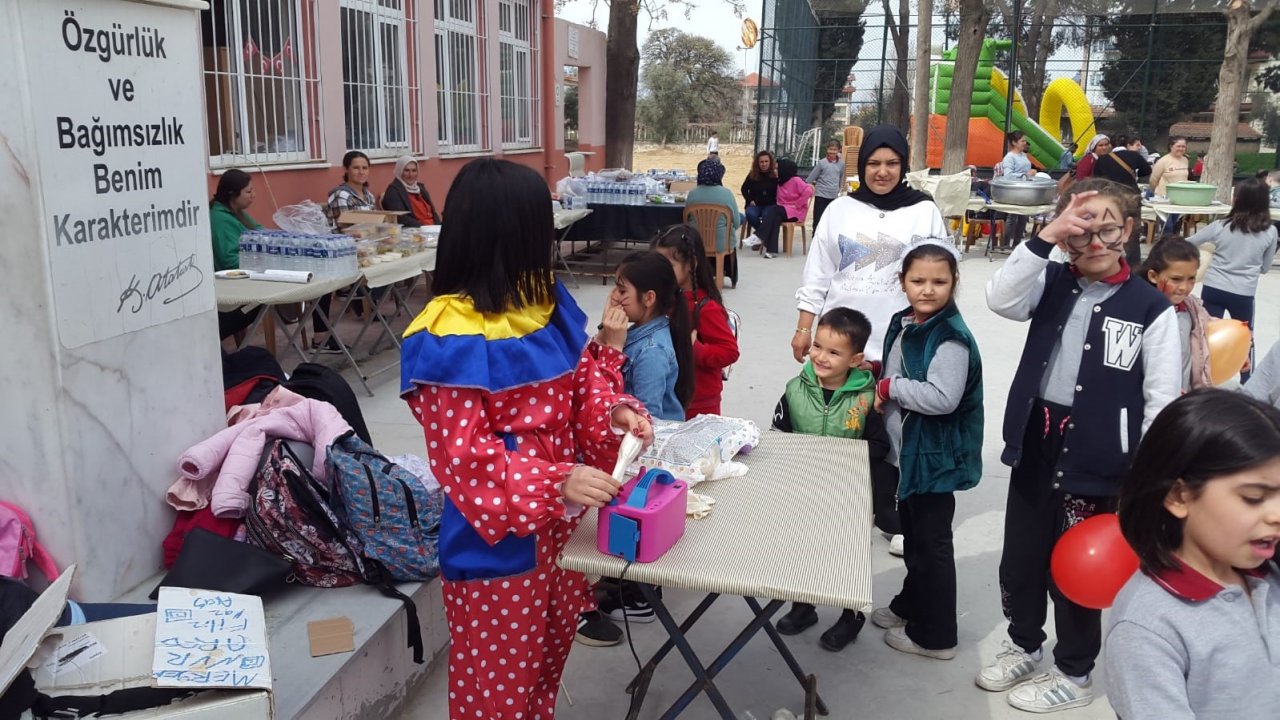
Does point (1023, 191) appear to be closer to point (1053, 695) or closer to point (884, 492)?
point (884, 492)

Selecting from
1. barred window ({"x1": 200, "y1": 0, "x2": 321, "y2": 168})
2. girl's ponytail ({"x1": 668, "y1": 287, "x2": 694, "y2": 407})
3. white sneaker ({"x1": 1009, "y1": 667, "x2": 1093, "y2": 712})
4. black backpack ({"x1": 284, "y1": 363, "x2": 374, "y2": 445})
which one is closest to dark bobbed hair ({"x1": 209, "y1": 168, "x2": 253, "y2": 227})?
barred window ({"x1": 200, "y1": 0, "x2": 321, "y2": 168})

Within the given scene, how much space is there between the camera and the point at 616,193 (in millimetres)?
10719

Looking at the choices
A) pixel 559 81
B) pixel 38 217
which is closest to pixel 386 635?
pixel 38 217

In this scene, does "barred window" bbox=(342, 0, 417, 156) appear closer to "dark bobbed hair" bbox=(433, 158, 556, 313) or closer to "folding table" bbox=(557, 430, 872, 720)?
"folding table" bbox=(557, 430, 872, 720)

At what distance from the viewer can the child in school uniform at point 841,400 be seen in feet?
10.7

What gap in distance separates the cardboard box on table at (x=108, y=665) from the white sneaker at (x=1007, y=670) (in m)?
2.19

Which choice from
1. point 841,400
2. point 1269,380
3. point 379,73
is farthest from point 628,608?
point 379,73

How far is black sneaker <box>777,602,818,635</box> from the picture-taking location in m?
3.42

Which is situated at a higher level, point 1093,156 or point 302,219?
point 1093,156

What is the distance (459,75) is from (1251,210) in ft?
30.6

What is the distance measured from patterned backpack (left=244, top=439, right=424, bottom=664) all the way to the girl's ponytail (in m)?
1.14

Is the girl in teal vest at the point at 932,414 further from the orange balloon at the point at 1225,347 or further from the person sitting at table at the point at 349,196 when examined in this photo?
the person sitting at table at the point at 349,196

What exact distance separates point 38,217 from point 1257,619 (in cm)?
266

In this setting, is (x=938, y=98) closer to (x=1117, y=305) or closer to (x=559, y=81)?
(x=559, y=81)
